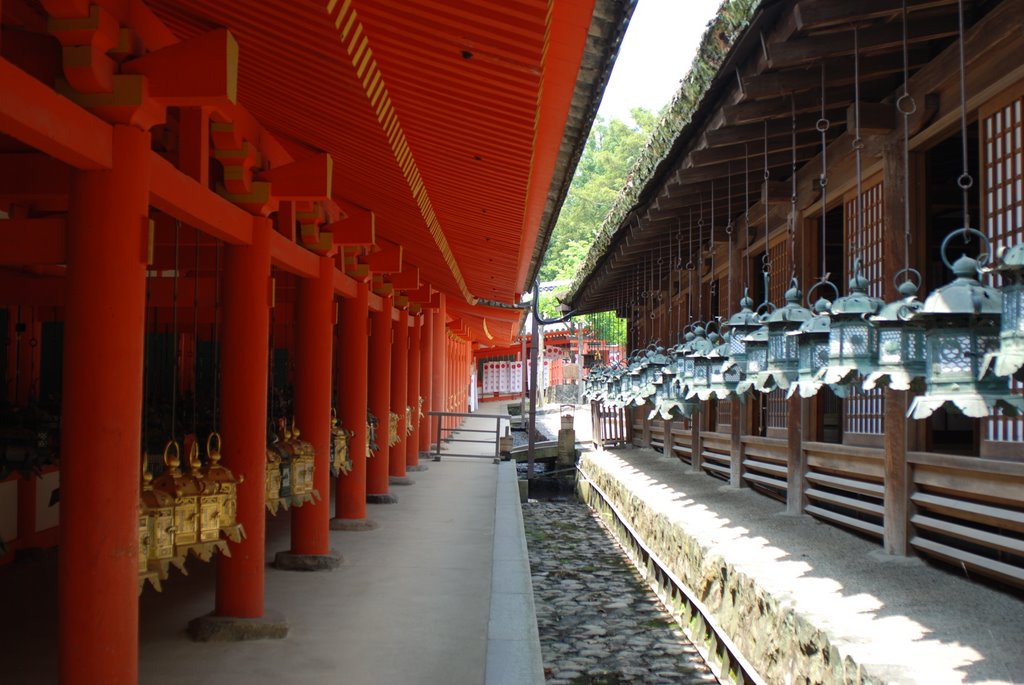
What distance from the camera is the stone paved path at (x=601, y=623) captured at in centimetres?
846

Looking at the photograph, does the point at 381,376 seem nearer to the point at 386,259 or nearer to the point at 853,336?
the point at 386,259

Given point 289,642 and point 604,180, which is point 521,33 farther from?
point 604,180

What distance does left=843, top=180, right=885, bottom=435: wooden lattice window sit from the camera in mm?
7629

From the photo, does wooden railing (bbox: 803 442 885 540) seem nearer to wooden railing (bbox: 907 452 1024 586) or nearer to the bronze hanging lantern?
wooden railing (bbox: 907 452 1024 586)

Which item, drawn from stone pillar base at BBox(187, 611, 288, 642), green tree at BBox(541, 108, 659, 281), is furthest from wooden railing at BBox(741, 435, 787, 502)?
green tree at BBox(541, 108, 659, 281)

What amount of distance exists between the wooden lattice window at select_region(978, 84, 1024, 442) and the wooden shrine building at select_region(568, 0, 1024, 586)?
0.01 metres

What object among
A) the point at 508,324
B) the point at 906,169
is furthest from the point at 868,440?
the point at 508,324

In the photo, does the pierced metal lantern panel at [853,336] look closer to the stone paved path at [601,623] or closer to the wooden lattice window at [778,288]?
the stone paved path at [601,623]

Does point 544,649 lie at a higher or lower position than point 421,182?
lower

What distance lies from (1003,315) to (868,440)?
430cm

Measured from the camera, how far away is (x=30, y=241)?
4.92 meters

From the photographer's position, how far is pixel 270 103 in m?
5.43

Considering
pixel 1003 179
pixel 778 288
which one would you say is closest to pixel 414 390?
pixel 778 288

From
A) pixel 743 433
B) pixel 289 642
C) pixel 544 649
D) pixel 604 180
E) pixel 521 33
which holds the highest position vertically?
pixel 604 180
